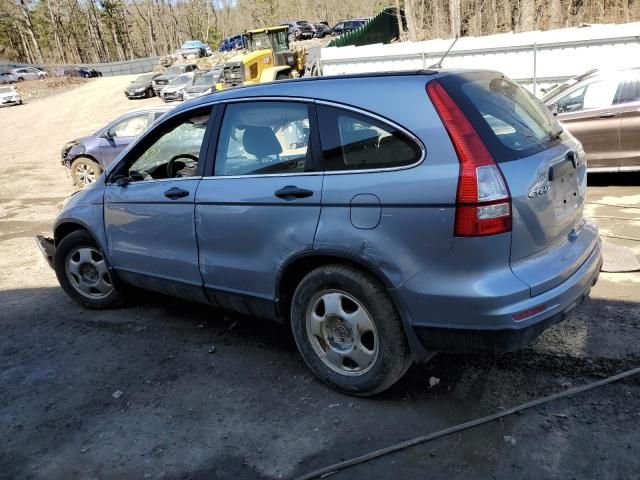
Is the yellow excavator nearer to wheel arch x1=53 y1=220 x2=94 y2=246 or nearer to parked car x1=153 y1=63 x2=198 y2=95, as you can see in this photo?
parked car x1=153 y1=63 x2=198 y2=95

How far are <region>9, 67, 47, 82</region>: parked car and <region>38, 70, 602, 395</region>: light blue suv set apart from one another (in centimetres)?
5351

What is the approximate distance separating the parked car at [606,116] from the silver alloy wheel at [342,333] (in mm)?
5962

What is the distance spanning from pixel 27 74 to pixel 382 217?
56.0m

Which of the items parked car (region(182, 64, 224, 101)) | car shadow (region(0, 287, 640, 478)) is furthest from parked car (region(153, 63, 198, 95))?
car shadow (region(0, 287, 640, 478))

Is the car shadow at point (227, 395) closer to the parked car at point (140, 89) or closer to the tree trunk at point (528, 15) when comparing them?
the tree trunk at point (528, 15)

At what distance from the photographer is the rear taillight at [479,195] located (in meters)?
→ 2.63

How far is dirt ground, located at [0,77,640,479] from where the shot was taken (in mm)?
2762

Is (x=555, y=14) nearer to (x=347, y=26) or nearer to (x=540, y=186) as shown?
(x=540, y=186)

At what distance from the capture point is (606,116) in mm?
7602

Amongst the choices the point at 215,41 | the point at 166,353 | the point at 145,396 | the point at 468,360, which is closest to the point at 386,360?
the point at 468,360

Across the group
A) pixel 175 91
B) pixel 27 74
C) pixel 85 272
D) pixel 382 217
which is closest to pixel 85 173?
pixel 85 272

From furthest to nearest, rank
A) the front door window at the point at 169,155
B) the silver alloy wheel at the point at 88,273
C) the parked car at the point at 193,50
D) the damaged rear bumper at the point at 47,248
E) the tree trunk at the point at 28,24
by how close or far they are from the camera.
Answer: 1. the tree trunk at the point at 28,24
2. the parked car at the point at 193,50
3. the damaged rear bumper at the point at 47,248
4. the silver alloy wheel at the point at 88,273
5. the front door window at the point at 169,155

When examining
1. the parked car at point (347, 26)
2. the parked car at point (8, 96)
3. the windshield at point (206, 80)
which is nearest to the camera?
the windshield at point (206, 80)

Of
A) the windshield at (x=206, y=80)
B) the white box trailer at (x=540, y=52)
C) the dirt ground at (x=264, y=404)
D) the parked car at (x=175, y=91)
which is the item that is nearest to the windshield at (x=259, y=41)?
the windshield at (x=206, y=80)
